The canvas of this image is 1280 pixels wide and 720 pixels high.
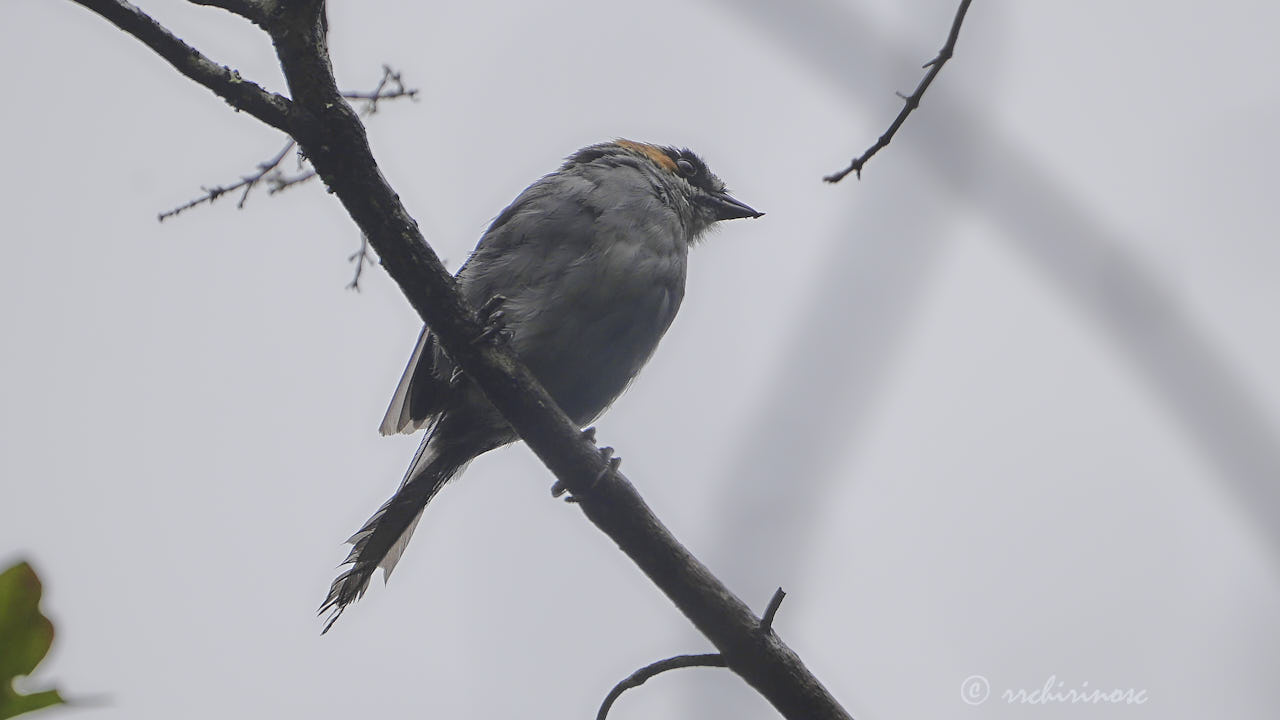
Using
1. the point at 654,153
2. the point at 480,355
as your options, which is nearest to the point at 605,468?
the point at 480,355

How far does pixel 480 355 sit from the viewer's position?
392cm

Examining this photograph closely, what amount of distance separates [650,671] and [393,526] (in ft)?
4.81

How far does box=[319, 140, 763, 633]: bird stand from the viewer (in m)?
4.84

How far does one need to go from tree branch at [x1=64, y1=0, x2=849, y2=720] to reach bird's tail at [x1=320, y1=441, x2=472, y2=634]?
979 mm

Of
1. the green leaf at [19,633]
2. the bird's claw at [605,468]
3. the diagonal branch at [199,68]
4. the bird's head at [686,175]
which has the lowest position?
the green leaf at [19,633]

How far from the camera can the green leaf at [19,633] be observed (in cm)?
157

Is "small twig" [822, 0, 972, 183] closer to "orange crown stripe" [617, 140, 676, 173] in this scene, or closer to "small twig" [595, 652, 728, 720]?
"small twig" [595, 652, 728, 720]

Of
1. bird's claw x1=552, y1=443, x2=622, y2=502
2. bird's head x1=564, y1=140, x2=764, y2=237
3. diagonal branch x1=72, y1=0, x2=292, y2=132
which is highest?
bird's head x1=564, y1=140, x2=764, y2=237

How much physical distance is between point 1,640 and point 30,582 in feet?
0.31

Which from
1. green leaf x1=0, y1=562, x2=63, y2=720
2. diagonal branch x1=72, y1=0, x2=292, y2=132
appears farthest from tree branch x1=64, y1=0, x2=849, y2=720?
green leaf x1=0, y1=562, x2=63, y2=720

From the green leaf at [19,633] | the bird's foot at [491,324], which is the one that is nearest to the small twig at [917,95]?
the bird's foot at [491,324]

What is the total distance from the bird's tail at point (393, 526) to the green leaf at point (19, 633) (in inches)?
108

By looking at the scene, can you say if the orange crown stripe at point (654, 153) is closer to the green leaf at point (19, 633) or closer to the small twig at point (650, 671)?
the small twig at point (650, 671)

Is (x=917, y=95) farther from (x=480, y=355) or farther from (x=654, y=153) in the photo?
(x=654, y=153)
